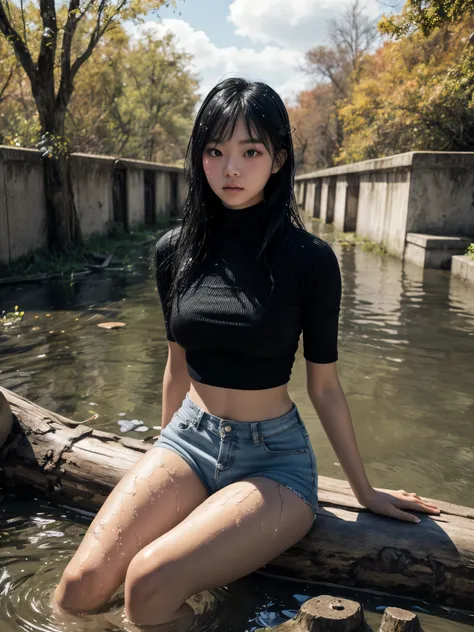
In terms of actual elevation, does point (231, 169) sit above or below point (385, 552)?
above

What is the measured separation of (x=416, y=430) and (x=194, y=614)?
2.53 meters

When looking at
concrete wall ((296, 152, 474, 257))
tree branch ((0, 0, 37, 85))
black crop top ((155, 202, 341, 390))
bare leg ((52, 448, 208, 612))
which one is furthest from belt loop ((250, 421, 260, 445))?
concrete wall ((296, 152, 474, 257))

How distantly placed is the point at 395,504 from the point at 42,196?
32.0ft

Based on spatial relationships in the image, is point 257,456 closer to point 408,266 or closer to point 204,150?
point 204,150

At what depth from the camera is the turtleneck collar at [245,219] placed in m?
2.40

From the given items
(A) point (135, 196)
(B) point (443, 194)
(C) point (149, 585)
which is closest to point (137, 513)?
(C) point (149, 585)

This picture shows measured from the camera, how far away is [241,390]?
7.32ft

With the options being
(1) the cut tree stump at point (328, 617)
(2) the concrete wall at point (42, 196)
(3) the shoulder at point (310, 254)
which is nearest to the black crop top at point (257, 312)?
(3) the shoulder at point (310, 254)

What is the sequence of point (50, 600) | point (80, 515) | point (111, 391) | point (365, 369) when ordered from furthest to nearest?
point (365, 369) < point (111, 391) < point (80, 515) < point (50, 600)

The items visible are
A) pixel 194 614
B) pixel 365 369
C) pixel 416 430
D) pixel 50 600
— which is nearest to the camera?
pixel 194 614

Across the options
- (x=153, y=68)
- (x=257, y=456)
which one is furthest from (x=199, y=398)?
(x=153, y=68)

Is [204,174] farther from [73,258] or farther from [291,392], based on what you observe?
[73,258]

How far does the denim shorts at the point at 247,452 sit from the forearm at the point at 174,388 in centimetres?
35

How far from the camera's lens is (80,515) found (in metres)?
2.96
